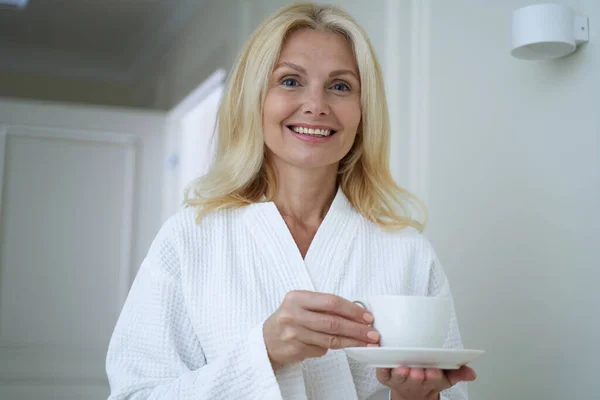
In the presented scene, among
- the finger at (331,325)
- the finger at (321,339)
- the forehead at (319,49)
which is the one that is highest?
the forehead at (319,49)

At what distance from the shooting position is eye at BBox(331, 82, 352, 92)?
1.39m

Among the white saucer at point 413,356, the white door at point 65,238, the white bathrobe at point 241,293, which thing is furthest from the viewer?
the white door at point 65,238

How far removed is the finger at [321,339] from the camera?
975mm

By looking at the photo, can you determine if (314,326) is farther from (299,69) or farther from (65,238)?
(65,238)

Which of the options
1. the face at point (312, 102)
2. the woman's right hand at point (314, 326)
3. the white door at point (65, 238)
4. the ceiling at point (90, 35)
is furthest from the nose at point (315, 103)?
the ceiling at point (90, 35)

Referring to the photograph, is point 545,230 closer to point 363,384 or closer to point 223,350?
point 363,384

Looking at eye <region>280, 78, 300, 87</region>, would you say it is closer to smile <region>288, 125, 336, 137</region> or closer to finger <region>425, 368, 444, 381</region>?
smile <region>288, 125, 336, 137</region>

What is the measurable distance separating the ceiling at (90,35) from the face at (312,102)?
2.79 meters

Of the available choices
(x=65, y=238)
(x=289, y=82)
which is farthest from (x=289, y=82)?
(x=65, y=238)

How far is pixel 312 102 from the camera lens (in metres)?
1.31

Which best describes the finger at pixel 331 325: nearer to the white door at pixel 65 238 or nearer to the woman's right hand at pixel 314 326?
the woman's right hand at pixel 314 326

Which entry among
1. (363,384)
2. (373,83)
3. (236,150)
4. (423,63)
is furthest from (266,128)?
(423,63)

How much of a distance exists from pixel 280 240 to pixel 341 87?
31 centimetres

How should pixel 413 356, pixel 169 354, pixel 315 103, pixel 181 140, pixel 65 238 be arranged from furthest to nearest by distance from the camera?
pixel 181 140 < pixel 65 238 < pixel 315 103 < pixel 169 354 < pixel 413 356
